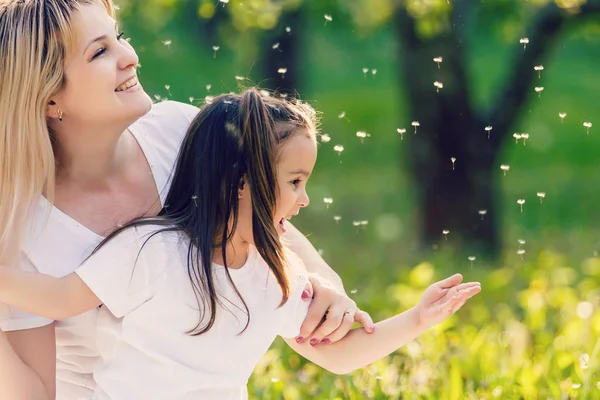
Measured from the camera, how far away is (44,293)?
7.51 feet

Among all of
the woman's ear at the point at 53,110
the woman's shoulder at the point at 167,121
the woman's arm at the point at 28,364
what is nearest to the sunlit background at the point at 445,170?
the woman's shoulder at the point at 167,121

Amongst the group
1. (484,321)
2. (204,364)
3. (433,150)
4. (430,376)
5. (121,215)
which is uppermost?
(121,215)

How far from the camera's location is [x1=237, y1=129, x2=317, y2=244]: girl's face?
93.3 inches

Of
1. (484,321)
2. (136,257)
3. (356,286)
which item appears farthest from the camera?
(356,286)

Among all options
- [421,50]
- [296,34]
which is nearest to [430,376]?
[421,50]

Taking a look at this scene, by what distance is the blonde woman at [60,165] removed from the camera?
2.44m

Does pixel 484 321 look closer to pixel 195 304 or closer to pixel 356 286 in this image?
pixel 356 286

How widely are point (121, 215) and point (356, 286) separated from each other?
322cm

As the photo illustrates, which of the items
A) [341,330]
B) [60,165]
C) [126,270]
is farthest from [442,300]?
[60,165]

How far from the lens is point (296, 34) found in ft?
28.8

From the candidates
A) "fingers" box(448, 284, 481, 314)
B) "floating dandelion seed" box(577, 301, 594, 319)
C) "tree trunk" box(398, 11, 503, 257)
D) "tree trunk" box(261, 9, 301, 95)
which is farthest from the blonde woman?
"tree trunk" box(261, 9, 301, 95)

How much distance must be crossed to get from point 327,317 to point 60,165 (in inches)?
30.4

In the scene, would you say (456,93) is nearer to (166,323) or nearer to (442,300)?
(442,300)

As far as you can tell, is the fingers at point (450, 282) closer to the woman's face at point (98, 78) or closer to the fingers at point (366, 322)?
the fingers at point (366, 322)
